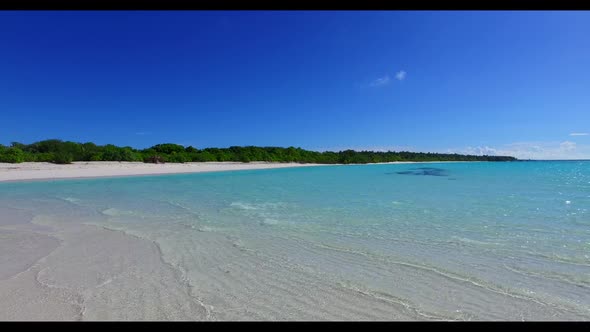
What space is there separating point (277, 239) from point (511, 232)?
4.54 meters

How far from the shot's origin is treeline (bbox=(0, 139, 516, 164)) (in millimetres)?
33469

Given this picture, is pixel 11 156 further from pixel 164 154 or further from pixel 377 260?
pixel 377 260

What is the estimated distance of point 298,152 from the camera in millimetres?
80375

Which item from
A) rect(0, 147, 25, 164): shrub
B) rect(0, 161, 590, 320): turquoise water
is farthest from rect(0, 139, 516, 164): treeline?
rect(0, 161, 590, 320): turquoise water

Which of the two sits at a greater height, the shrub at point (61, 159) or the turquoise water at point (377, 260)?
the shrub at point (61, 159)

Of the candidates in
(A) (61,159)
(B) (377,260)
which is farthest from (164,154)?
(B) (377,260)

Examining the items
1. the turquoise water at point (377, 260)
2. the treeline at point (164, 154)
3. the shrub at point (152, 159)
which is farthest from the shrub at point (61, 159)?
the turquoise water at point (377, 260)

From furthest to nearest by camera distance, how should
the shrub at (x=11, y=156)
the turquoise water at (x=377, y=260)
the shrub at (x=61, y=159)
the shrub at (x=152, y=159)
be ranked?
the shrub at (x=152, y=159), the shrub at (x=61, y=159), the shrub at (x=11, y=156), the turquoise water at (x=377, y=260)

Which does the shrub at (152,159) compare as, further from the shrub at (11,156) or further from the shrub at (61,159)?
the shrub at (11,156)

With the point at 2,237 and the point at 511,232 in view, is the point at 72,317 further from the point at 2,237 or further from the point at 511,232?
the point at 511,232

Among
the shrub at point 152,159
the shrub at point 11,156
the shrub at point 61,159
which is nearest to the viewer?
the shrub at point 11,156

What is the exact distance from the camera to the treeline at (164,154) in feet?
110

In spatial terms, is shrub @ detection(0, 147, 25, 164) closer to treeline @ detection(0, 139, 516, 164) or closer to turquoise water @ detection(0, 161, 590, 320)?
treeline @ detection(0, 139, 516, 164)

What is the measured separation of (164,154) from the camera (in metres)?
50.9
